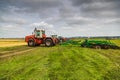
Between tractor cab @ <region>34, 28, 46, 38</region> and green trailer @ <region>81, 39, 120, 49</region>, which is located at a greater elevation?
tractor cab @ <region>34, 28, 46, 38</region>

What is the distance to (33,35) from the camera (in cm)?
3291

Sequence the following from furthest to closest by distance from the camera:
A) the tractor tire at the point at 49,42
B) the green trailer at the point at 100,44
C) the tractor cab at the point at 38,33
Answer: the tractor cab at the point at 38,33, the tractor tire at the point at 49,42, the green trailer at the point at 100,44

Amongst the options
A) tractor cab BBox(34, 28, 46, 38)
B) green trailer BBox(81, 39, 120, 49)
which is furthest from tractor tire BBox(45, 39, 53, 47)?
green trailer BBox(81, 39, 120, 49)

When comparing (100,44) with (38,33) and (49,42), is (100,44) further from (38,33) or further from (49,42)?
(38,33)

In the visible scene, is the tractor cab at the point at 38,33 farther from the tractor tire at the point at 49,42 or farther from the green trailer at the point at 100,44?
the green trailer at the point at 100,44

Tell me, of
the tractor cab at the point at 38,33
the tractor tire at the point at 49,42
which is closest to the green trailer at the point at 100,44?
the tractor tire at the point at 49,42

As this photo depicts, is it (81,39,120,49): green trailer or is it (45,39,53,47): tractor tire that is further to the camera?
(45,39,53,47): tractor tire

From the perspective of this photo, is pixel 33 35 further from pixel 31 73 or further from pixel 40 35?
pixel 31 73

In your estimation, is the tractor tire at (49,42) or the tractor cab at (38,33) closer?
the tractor tire at (49,42)

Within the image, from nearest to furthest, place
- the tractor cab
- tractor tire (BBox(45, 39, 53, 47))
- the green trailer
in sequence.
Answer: the green trailer < tractor tire (BBox(45, 39, 53, 47)) < the tractor cab

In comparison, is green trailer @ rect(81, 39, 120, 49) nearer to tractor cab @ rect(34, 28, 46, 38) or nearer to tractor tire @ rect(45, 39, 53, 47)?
tractor tire @ rect(45, 39, 53, 47)

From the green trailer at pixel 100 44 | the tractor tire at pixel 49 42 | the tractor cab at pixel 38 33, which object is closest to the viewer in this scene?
the green trailer at pixel 100 44

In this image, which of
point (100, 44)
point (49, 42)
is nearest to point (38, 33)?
point (49, 42)

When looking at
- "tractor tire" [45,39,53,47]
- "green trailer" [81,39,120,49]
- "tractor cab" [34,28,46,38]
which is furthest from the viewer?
"tractor cab" [34,28,46,38]
